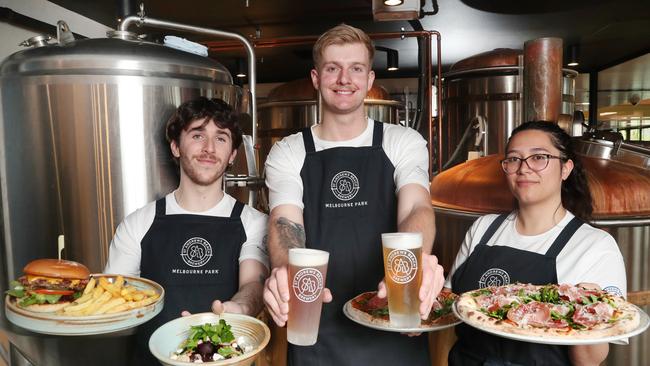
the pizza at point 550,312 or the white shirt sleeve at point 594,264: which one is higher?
the white shirt sleeve at point 594,264

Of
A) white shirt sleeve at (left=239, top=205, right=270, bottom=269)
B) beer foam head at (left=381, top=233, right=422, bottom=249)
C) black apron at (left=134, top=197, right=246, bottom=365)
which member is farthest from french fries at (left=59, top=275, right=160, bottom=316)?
beer foam head at (left=381, top=233, right=422, bottom=249)

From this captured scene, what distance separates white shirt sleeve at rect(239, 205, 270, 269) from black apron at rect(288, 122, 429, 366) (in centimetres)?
19

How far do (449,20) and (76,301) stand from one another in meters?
7.87

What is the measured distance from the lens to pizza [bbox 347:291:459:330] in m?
1.51

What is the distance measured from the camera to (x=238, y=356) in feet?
4.16

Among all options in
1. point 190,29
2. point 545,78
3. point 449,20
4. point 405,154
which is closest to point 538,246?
point 405,154

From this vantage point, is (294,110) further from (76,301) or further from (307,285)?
(307,285)

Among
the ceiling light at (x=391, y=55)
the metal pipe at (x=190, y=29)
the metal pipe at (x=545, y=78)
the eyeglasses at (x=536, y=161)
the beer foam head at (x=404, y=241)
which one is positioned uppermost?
the ceiling light at (x=391, y=55)

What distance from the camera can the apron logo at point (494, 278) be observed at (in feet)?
6.34

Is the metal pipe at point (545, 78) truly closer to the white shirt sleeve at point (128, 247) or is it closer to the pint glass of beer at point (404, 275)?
the pint glass of beer at point (404, 275)

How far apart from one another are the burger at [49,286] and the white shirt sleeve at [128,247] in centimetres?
25

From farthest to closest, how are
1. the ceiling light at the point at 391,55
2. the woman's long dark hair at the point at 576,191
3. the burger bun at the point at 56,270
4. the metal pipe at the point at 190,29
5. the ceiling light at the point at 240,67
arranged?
the ceiling light at the point at 240,67
the ceiling light at the point at 391,55
the metal pipe at the point at 190,29
the woman's long dark hair at the point at 576,191
the burger bun at the point at 56,270

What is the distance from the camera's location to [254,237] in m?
2.10

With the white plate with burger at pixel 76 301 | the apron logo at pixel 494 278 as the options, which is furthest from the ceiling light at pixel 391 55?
the white plate with burger at pixel 76 301
